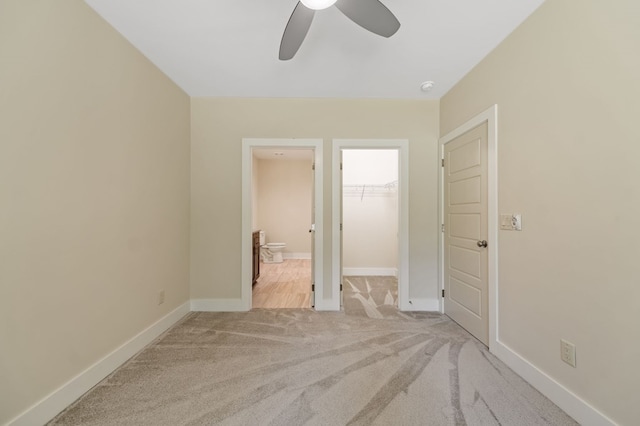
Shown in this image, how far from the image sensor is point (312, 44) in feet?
6.72

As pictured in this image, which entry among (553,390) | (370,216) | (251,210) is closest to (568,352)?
(553,390)

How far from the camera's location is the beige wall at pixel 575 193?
1207 millimetres

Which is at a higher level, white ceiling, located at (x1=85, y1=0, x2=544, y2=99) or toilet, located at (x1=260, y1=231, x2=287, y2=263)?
white ceiling, located at (x1=85, y1=0, x2=544, y2=99)

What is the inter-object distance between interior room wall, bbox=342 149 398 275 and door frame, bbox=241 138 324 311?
171 centimetres

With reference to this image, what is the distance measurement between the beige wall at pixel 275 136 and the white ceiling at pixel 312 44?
197 mm

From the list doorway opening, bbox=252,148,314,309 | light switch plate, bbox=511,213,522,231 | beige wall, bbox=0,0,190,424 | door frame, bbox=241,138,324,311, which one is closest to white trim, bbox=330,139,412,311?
door frame, bbox=241,138,324,311

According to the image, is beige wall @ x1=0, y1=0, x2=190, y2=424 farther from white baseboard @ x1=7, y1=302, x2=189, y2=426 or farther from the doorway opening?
the doorway opening

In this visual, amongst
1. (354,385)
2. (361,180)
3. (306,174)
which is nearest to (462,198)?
(354,385)

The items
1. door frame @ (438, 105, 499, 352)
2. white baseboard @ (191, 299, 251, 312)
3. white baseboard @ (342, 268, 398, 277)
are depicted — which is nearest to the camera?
door frame @ (438, 105, 499, 352)

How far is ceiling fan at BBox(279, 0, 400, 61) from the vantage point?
1318 mm

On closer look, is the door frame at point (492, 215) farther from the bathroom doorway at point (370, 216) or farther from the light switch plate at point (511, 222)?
the bathroom doorway at point (370, 216)

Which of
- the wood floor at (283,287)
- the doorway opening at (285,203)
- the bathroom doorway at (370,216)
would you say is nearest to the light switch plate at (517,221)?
the wood floor at (283,287)

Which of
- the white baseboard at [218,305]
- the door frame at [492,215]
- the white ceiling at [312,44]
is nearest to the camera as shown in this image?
the white ceiling at [312,44]

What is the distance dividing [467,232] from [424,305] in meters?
1.07
